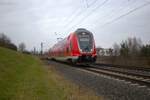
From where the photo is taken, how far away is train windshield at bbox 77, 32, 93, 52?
83.1ft

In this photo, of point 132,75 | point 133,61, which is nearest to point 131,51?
point 133,61

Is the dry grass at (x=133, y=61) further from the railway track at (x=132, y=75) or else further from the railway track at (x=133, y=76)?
the railway track at (x=133, y=76)

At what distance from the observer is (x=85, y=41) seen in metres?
25.7

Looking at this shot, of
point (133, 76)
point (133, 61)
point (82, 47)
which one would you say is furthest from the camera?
point (133, 61)

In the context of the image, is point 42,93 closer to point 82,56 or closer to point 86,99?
point 86,99

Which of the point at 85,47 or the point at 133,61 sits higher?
the point at 85,47

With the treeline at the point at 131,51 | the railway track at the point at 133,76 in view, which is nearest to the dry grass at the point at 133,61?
the treeline at the point at 131,51

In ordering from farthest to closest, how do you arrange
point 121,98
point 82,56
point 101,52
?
point 101,52
point 82,56
point 121,98

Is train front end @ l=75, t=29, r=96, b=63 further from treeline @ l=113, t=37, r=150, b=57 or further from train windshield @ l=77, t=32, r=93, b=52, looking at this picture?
treeline @ l=113, t=37, r=150, b=57

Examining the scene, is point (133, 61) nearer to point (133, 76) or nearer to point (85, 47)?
point (85, 47)

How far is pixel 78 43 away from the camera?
83.4 feet

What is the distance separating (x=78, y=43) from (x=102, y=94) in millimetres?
16381

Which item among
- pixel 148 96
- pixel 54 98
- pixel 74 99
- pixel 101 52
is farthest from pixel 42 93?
pixel 101 52

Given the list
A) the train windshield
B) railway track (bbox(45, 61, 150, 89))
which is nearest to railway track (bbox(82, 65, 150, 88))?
railway track (bbox(45, 61, 150, 89))
